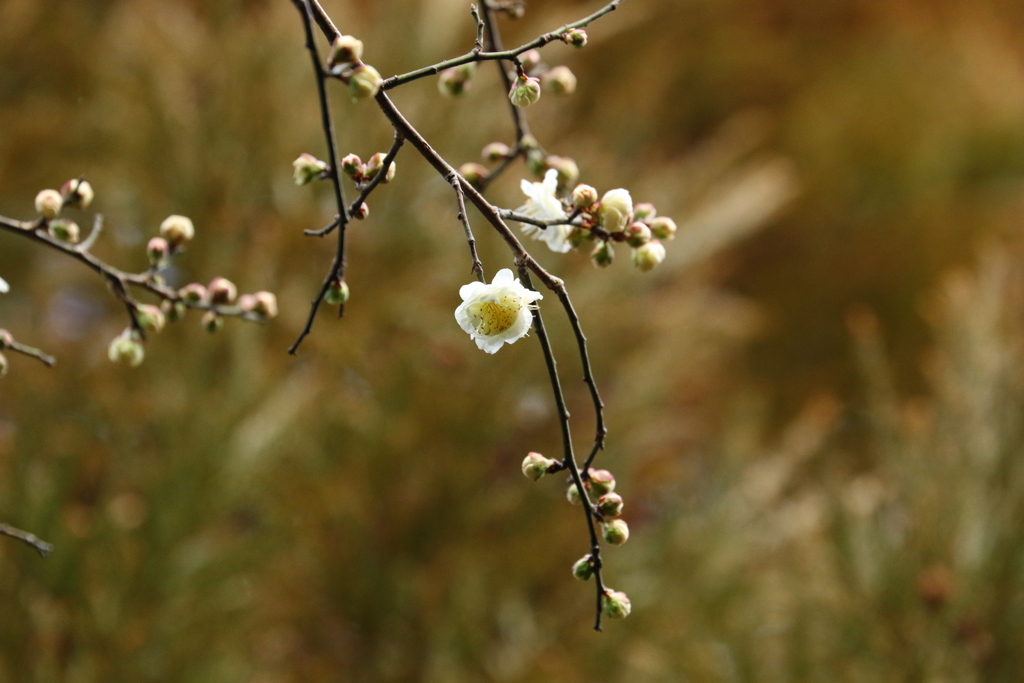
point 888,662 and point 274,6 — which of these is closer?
point 888,662

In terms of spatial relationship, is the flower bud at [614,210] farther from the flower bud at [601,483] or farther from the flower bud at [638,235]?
the flower bud at [601,483]

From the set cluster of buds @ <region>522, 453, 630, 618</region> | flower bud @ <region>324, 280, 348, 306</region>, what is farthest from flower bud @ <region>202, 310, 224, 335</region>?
cluster of buds @ <region>522, 453, 630, 618</region>

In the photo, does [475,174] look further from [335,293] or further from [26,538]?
[26,538]

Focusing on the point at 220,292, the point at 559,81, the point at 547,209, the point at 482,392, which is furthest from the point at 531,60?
the point at 482,392

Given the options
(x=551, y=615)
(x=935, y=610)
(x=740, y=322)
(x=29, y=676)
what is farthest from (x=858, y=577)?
(x=29, y=676)

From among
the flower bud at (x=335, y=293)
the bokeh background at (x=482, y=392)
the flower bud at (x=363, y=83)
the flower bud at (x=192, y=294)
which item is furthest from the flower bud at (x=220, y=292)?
the bokeh background at (x=482, y=392)

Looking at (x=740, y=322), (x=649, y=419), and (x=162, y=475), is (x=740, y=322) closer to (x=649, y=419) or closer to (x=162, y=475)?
(x=649, y=419)
